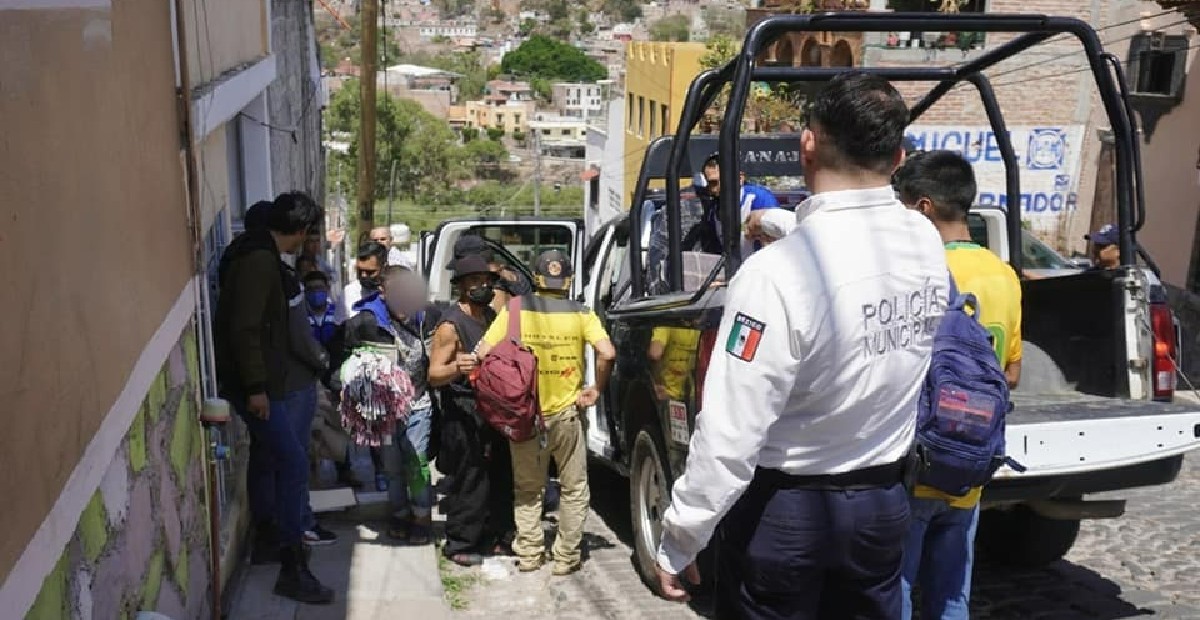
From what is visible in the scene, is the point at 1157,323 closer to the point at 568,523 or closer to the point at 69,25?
the point at 568,523

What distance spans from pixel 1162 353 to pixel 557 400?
9.66 feet

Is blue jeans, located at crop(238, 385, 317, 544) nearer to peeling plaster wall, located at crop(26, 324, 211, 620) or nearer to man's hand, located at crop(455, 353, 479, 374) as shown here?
peeling plaster wall, located at crop(26, 324, 211, 620)

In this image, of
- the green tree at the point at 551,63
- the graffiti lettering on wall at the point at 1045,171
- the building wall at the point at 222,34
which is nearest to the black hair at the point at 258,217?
the building wall at the point at 222,34

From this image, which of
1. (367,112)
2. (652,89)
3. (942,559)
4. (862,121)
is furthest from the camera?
(652,89)

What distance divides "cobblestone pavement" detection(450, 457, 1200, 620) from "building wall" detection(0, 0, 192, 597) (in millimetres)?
2707

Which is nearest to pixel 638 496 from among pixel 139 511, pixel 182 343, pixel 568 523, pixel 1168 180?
pixel 568 523

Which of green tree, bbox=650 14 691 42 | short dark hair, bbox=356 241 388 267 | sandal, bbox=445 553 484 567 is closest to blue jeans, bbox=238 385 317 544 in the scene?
sandal, bbox=445 553 484 567

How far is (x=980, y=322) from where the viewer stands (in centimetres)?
429

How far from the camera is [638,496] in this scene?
598 cm

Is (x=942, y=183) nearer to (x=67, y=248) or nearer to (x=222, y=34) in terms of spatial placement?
(x=67, y=248)

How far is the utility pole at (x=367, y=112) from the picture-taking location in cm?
1572

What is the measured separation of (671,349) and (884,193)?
8.19ft

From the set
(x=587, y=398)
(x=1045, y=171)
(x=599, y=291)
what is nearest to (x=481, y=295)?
(x=587, y=398)

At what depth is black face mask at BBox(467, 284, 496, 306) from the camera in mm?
6055
